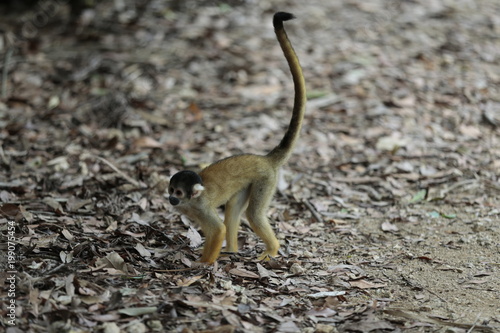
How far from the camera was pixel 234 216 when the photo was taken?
4.81 m

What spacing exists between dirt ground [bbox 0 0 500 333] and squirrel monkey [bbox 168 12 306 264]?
0.68 ft

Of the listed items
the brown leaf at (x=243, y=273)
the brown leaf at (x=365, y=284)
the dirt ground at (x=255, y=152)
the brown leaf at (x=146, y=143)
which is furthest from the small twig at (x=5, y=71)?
the brown leaf at (x=365, y=284)

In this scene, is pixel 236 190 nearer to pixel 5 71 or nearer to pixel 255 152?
pixel 255 152

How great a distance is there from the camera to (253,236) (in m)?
5.21

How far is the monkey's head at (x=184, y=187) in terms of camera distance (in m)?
4.36

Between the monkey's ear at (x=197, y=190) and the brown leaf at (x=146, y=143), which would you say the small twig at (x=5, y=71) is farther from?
the monkey's ear at (x=197, y=190)

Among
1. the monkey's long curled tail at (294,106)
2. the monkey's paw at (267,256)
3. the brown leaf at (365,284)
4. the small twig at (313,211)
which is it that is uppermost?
the monkey's long curled tail at (294,106)

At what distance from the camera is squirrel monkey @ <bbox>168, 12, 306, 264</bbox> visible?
439 centimetres

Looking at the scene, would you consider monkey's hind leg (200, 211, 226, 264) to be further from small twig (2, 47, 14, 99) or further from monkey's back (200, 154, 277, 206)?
small twig (2, 47, 14, 99)

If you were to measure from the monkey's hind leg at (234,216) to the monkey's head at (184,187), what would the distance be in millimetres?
462

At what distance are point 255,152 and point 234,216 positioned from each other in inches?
83.2

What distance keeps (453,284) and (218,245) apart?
1.59 meters

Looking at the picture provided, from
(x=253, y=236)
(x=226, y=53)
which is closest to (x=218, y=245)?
(x=253, y=236)

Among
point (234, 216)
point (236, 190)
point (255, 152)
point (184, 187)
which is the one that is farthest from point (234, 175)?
point (255, 152)
